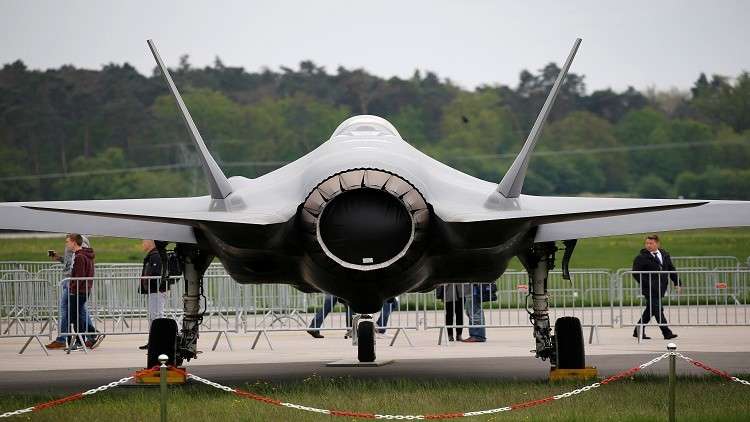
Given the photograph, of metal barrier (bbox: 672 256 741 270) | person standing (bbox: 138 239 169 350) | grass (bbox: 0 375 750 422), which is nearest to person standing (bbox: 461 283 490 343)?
person standing (bbox: 138 239 169 350)

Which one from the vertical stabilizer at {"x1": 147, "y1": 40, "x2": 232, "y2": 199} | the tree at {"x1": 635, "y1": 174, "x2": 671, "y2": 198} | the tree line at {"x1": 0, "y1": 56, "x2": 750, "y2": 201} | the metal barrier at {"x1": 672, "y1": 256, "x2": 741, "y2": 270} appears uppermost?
the tree line at {"x1": 0, "y1": 56, "x2": 750, "y2": 201}

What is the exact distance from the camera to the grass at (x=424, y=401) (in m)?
10.6

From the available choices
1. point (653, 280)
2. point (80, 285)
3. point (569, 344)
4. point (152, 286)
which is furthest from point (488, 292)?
point (569, 344)

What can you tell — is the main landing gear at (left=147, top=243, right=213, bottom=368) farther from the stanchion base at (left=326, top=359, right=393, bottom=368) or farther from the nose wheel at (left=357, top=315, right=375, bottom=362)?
the stanchion base at (left=326, top=359, right=393, bottom=368)

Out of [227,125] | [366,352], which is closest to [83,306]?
[366,352]

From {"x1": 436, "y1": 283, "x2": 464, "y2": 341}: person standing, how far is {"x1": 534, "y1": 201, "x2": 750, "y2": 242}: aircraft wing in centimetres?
631

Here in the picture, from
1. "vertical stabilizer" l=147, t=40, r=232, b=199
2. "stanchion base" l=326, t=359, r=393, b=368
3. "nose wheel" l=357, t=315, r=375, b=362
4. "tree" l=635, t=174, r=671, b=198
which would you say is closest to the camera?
"vertical stabilizer" l=147, t=40, r=232, b=199

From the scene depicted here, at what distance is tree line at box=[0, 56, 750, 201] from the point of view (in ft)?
211

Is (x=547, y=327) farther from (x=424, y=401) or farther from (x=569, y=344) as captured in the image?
(x=424, y=401)

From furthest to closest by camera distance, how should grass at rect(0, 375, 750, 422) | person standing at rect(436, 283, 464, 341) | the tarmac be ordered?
person standing at rect(436, 283, 464, 341) < the tarmac < grass at rect(0, 375, 750, 422)

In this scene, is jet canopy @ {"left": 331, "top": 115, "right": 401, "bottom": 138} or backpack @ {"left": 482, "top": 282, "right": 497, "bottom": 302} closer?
jet canopy @ {"left": 331, "top": 115, "right": 401, "bottom": 138}

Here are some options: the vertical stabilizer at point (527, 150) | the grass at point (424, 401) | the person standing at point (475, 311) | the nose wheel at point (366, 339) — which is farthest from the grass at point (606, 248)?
the vertical stabilizer at point (527, 150)

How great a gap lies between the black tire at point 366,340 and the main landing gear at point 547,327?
245 centimetres

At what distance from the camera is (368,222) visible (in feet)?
35.8
